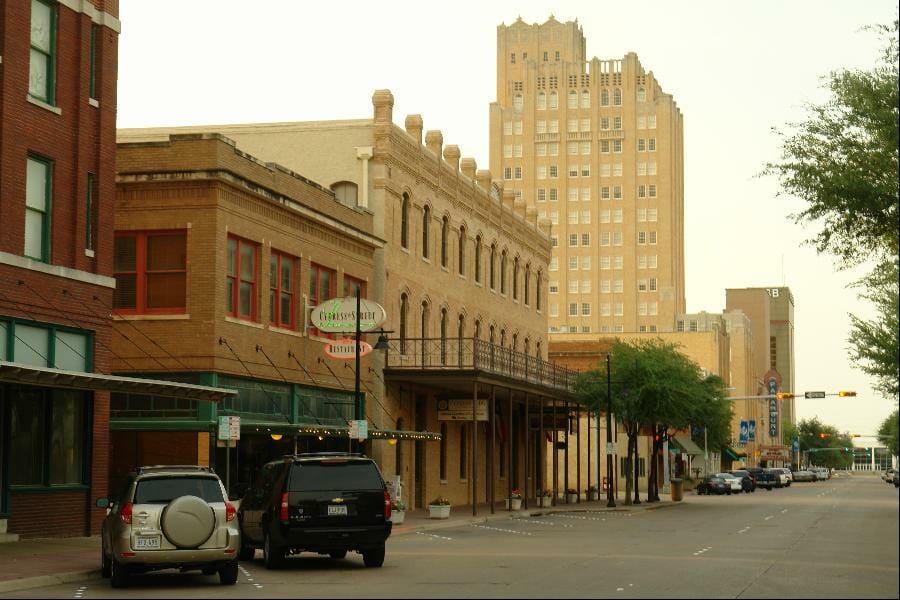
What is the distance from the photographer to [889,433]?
1322cm

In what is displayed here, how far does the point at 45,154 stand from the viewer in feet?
91.0

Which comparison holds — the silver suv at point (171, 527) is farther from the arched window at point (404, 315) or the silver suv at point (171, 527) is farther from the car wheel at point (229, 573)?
the arched window at point (404, 315)

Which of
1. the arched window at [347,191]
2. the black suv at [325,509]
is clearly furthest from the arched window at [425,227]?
the black suv at [325,509]

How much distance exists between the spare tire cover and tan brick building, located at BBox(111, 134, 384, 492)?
12854 millimetres

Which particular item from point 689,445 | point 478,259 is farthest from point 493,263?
point 689,445

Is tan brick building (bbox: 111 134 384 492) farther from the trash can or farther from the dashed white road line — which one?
the trash can

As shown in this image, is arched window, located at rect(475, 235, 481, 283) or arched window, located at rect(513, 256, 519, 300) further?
arched window, located at rect(513, 256, 519, 300)

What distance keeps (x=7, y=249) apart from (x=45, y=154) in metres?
2.47

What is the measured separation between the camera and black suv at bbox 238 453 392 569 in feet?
70.0

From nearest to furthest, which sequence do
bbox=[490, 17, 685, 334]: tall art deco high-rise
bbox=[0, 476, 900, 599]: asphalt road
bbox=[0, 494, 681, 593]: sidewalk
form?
bbox=[0, 476, 900, 599]: asphalt road < bbox=[0, 494, 681, 593]: sidewalk < bbox=[490, 17, 685, 334]: tall art deco high-rise

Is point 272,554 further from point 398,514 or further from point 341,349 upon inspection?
point 341,349

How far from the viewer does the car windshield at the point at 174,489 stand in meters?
19.1

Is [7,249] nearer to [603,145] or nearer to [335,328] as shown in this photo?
[335,328]

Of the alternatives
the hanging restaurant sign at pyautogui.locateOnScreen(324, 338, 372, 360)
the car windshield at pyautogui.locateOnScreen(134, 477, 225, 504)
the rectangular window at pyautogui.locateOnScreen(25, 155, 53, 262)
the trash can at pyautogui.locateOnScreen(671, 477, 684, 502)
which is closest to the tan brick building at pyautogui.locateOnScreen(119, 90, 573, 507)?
the hanging restaurant sign at pyautogui.locateOnScreen(324, 338, 372, 360)
